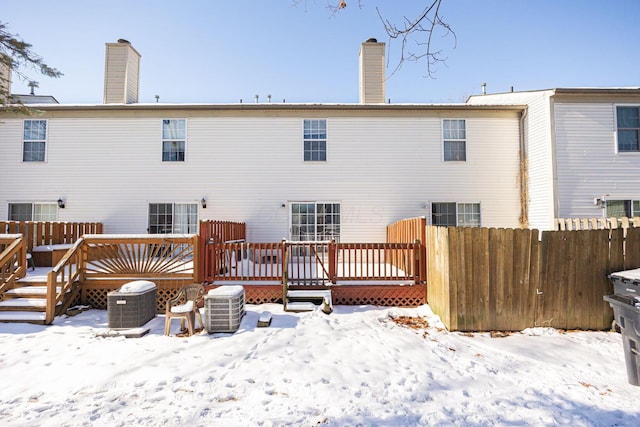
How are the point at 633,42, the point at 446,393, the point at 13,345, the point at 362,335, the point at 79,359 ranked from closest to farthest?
the point at 446,393
the point at 79,359
the point at 13,345
the point at 362,335
the point at 633,42

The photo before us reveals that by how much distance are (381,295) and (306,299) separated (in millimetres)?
1725

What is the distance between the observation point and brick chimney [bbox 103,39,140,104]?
1195 centimetres

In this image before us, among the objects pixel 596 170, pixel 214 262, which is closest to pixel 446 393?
pixel 214 262

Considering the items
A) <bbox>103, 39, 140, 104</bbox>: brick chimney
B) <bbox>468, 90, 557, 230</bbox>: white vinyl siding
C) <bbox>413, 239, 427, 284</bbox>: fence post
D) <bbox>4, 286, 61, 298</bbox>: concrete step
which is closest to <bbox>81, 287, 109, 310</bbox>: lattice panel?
<bbox>4, 286, 61, 298</bbox>: concrete step

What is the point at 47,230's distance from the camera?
9.67 meters

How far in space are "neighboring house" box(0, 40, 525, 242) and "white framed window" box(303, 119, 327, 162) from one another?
4 cm

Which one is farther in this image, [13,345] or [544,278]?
[544,278]

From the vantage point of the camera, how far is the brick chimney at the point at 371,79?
11969 mm

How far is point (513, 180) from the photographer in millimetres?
11359

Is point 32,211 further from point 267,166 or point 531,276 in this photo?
point 531,276

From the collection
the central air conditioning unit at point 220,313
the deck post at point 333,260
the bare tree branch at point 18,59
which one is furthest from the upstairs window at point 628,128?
the bare tree branch at point 18,59

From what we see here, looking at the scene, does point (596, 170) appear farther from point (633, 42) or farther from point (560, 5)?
point (560, 5)

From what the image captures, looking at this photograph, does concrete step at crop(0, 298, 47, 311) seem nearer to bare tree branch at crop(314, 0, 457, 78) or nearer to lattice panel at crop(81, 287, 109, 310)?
lattice panel at crop(81, 287, 109, 310)

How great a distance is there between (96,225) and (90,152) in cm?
270
